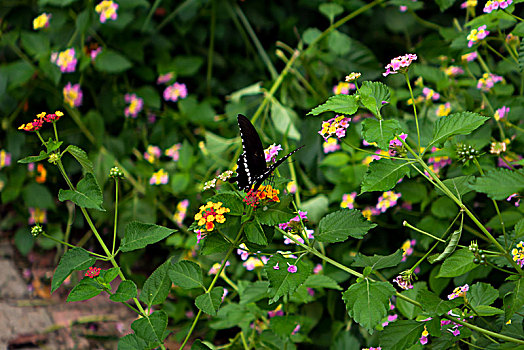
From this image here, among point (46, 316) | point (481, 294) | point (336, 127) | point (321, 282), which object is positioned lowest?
point (46, 316)

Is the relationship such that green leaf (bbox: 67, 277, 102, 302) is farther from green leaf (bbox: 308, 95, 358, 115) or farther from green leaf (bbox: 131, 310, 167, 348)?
green leaf (bbox: 308, 95, 358, 115)

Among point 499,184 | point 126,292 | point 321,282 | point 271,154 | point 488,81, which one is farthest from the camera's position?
point 488,81

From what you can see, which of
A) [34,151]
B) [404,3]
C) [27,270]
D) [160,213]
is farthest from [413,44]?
[27,270]

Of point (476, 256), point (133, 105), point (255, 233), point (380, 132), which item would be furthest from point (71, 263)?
point (133, 105)

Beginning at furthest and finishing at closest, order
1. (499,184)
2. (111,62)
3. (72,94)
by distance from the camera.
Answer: (72,94)
(111,62)
(499,184)

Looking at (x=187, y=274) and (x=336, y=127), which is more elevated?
(x=336, y=127)

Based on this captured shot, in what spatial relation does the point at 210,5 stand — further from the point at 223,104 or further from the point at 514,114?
the point at 514,114

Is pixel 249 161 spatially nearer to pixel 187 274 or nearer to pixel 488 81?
pixel 187 274
